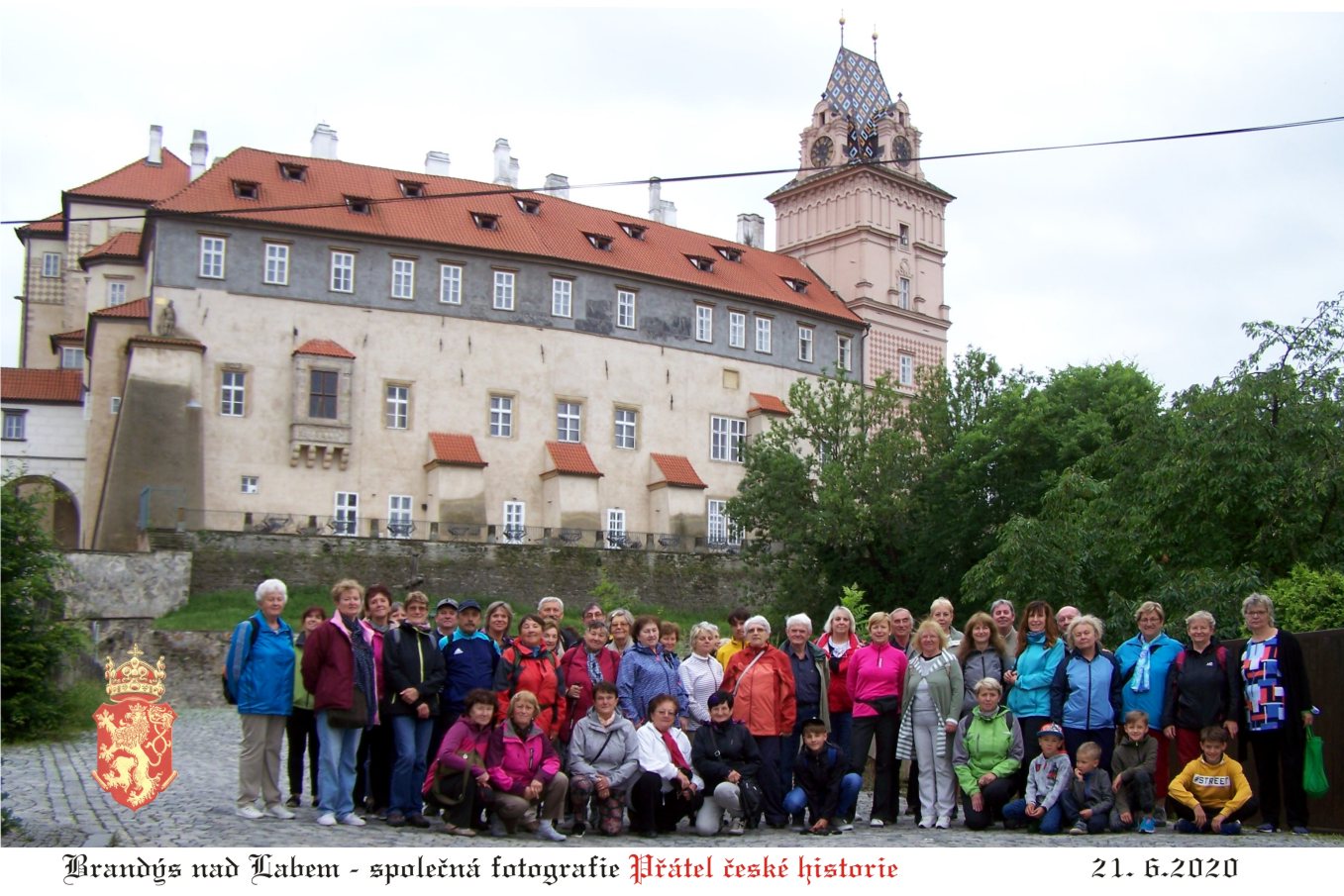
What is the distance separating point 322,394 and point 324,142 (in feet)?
33.9

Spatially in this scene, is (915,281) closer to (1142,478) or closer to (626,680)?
(1142,478)

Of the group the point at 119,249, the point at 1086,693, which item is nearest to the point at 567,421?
the point at 119,249

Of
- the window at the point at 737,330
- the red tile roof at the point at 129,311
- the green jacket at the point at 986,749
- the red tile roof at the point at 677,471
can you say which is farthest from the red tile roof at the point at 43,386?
the green jacket at the point at 986,749

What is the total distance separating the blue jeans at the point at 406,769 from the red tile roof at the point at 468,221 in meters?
28.6

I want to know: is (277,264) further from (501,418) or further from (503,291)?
(501,418)

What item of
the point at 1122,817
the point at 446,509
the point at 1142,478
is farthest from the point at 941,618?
→ the point at 446,509

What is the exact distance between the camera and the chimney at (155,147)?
53.3 m

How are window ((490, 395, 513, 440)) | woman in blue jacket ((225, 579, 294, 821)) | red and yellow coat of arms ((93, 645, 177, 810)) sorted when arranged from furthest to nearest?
window ((490, 395, 513, 440))
woman in blue jacket ((225, 579, 294, 821))
red and yellow coat of arms ((93, 645, 177, 810))

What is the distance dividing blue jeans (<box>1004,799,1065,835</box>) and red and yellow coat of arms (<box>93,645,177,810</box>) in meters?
6.00

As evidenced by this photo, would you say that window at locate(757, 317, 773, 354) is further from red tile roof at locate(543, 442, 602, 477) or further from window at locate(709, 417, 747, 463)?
red tile roof at locate(543, 442, 602, 477)

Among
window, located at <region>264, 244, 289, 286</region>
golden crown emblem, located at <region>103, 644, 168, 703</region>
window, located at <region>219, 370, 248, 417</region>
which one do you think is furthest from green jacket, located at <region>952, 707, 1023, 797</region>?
window, located at <region>264, 244, 289, 286</region>

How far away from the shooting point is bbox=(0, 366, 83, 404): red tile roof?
45500 millimetres

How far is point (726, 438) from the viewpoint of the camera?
4706cm

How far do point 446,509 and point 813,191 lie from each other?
896 inches
